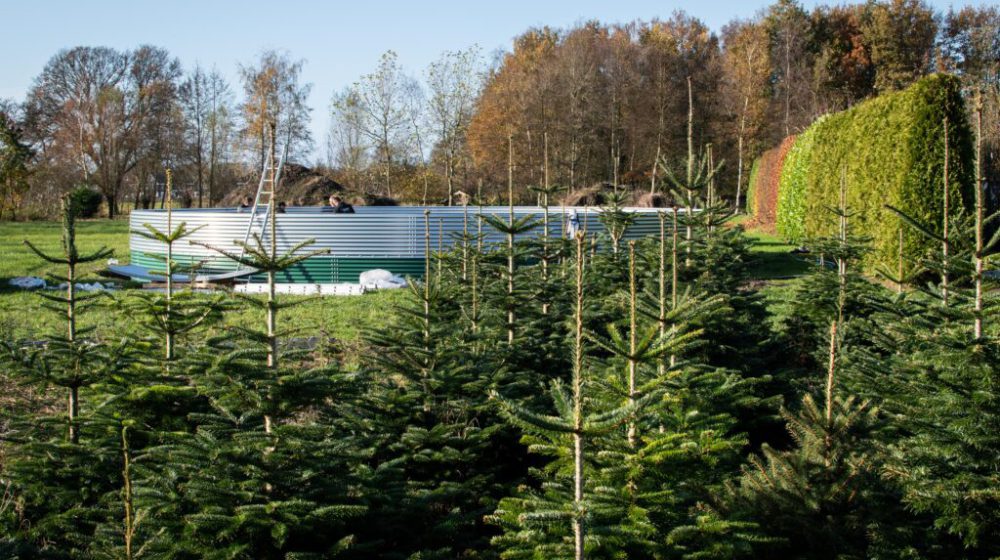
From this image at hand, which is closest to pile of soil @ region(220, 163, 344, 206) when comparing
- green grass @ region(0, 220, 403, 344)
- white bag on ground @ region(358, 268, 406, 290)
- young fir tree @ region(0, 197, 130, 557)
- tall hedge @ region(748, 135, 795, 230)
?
green grass @ region(0, 220, 403, 344)

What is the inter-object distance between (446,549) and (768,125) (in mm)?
39372

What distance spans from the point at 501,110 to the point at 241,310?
3061 cm

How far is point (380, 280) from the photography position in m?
16.1

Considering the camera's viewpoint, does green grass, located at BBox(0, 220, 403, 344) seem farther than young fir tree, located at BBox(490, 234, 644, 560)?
Yes

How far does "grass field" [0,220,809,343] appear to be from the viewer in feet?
30.3

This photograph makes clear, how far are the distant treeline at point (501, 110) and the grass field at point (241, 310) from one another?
13.0 m

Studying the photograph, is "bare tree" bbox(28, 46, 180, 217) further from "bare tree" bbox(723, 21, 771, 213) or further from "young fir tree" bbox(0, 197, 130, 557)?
"young fir tree" bbox(0, 197, 130, 557)

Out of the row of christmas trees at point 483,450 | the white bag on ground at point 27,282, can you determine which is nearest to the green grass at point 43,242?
the white bag on ground at point 27,282

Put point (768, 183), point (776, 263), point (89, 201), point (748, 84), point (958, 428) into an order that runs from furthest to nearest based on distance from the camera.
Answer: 1. point (748, 84)
2. point (89, 201)
3. point (768, 183)
4. point (776, 263)
5. point (958, 428)

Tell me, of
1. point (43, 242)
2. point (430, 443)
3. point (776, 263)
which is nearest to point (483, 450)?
point (430, 443)

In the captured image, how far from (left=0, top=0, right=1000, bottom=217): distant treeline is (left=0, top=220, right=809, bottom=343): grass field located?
13.0 metres

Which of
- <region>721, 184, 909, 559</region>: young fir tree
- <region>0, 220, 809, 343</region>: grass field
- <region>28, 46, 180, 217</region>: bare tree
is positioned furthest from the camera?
<region>28, 46, 180, 217</region>: bare tree

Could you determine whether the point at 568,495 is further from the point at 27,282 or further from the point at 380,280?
the point at 27,282

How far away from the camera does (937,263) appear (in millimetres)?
4957
